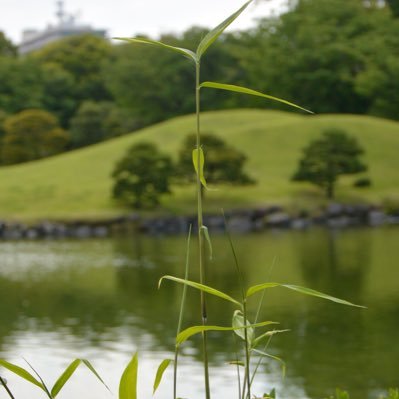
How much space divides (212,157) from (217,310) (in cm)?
1566

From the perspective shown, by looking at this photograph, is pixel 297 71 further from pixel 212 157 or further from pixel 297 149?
pixel 212 157

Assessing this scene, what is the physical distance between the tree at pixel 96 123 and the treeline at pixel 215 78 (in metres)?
0.05

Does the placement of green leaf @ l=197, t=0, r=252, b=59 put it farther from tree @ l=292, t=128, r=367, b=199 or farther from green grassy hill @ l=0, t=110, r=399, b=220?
tree @ l=292, t=128, r=367, b=199

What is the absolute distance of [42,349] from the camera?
842 cm

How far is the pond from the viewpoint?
6.88 m

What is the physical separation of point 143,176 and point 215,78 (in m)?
15.3

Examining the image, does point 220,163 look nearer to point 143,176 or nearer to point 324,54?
point 143,176

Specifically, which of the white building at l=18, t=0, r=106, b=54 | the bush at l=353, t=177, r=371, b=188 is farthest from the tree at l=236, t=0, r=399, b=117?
the white building at l=18, t=0, r=106, b=54

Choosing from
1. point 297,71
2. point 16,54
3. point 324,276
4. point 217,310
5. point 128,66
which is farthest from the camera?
point 16,54

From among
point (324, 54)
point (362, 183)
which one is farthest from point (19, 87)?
point (362, 183)

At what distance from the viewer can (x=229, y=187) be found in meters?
28.3

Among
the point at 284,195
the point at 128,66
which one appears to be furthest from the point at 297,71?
the point at 284,195

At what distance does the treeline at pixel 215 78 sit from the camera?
35.9 metres

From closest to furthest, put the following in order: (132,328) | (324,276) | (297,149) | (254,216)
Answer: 1. (132,328)
2. (324,276)
3. (254,216)
4. (297,149)
